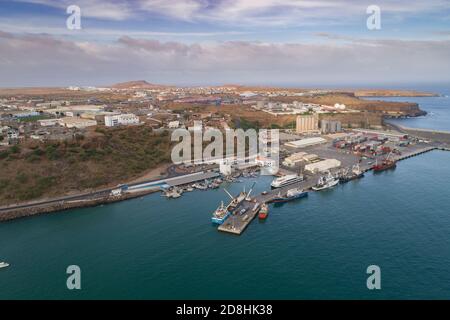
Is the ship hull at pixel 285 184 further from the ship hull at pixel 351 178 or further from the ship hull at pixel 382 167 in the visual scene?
the ship hull at pixel 382 167

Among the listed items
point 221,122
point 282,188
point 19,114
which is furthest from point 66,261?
point 19,114

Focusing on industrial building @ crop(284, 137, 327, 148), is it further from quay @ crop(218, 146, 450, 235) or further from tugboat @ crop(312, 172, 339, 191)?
tugboat @ crop(312, 172, 339, 191)

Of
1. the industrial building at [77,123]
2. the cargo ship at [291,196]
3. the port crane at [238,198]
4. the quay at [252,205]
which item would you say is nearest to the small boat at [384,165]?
the quay at [252,205]

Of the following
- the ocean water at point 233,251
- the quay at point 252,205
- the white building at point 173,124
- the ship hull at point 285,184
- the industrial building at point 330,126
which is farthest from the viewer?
the industrial building at point 330,126

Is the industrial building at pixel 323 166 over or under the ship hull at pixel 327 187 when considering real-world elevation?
over

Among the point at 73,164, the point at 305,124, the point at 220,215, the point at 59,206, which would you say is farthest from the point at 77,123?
the point at 305,124

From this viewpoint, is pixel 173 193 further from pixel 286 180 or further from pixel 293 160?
pixel 293 160
